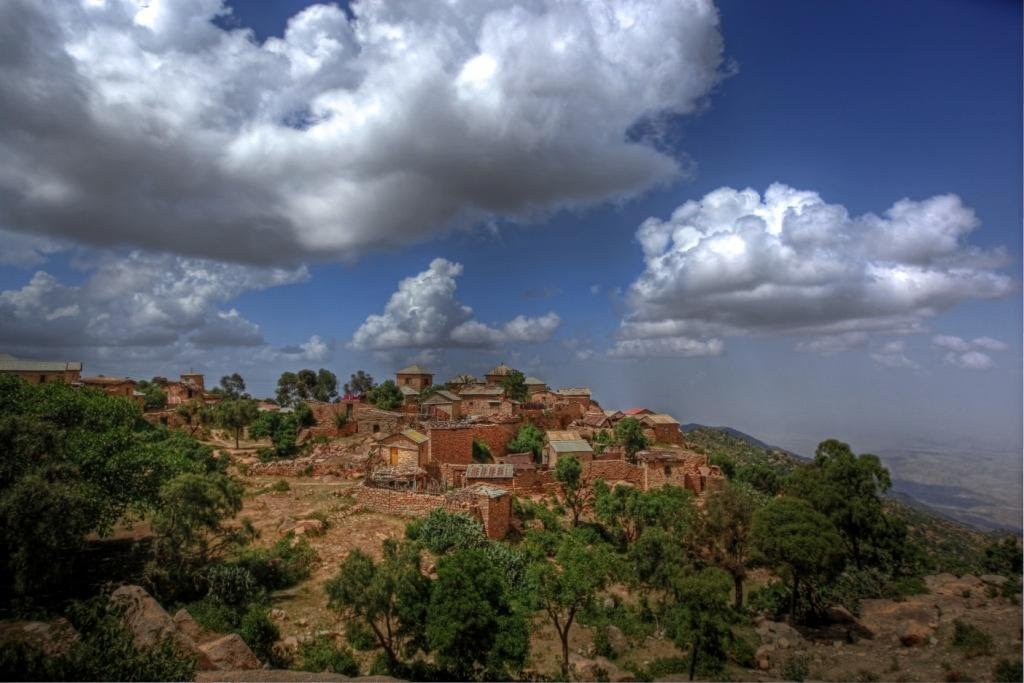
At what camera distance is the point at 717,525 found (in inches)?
895

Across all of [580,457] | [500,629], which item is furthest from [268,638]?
[580,457]

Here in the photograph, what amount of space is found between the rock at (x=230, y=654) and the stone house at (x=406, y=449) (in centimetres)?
1910

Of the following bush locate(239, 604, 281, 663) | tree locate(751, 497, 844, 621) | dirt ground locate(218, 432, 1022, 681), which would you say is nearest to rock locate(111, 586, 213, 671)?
bush locate(239, 604, 281, 663)

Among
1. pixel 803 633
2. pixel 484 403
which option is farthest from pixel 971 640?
pixel 484 403

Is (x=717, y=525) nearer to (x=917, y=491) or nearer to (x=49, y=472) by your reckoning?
(x=49, y=472)

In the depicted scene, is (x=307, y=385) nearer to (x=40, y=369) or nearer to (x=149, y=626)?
(x=40, y=369)

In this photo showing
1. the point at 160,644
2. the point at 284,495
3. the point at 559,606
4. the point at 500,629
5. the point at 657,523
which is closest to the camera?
the point at 160,644

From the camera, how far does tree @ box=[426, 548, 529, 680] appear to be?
1325cm

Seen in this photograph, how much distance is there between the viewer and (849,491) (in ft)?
92.5

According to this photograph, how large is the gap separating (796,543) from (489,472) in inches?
612

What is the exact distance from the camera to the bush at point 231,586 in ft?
56.5

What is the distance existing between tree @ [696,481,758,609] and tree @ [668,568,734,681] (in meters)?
6.89

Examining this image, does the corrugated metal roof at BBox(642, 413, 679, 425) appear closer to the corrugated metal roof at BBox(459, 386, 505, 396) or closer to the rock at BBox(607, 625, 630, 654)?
the corrugated metal roof at BBox(459, 386, 505, 396)

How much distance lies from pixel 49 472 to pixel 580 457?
84.3 ft
